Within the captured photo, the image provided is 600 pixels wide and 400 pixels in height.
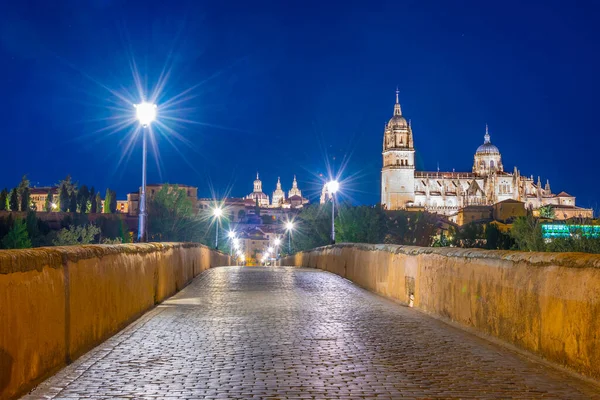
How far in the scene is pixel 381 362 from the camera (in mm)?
8414

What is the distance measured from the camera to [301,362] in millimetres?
8383

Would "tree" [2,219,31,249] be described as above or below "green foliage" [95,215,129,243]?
below

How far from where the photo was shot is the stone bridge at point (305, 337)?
22.5 feet

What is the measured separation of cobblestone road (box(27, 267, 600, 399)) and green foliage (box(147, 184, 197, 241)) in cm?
11904

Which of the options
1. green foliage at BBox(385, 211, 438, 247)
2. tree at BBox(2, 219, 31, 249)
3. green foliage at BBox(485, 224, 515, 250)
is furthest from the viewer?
green foliage at BBox(385, 211, 438, 247)

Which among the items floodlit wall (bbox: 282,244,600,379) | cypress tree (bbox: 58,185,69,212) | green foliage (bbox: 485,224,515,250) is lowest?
floodlit wall (bbox: 282,244,600,379)

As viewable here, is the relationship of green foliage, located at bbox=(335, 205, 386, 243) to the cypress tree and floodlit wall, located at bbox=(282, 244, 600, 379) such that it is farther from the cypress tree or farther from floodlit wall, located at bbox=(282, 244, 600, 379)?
floodlit wall, located at bbox=(282, 244, 600, 379)

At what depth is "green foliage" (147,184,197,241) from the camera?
13150 centimetres

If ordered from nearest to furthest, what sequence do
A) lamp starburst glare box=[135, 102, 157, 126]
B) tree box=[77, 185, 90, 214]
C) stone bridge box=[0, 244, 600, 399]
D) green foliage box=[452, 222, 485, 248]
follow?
stone bridge box=[0, 244, 600, 399]
lamp starburst glare box=[135, 102, 157, 126]
green foliage box=[452, 222, 485, 248]
tree box=[77, 185, 90, 214]

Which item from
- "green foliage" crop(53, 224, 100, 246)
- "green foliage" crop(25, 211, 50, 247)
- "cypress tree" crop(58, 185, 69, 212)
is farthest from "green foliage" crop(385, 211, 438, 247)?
"cypress tree" crop(58, 185, 69, 212)

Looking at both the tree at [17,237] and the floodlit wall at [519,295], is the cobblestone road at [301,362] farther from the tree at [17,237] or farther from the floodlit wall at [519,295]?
the tree at [17,237]

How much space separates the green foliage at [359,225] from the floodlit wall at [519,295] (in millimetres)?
81075

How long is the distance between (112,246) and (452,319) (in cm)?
→ 557

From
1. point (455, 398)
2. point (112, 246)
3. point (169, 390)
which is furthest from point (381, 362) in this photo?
point (112, 246)
